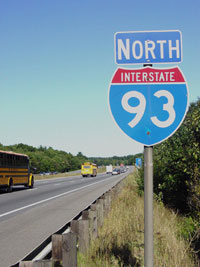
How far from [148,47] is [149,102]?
55cm

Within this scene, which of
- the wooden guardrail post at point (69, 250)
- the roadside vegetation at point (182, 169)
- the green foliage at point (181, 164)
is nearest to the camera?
the wooden guardrail post at point (69, 250)

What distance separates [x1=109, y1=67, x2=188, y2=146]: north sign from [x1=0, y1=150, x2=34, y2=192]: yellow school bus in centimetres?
2088

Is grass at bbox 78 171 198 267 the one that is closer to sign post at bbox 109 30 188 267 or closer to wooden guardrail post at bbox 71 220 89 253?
wooden guardrail post at bbox 71 220 89 253

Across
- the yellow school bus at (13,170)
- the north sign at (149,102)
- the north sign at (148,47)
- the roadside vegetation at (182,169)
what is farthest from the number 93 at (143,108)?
the yellow school bus at (13,170)

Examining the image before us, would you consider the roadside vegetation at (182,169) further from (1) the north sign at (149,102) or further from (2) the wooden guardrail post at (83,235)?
(1) the north sign at (149,102)

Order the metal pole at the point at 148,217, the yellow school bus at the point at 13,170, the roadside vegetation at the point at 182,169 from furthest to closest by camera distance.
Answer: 1. the yellow school bus at the point at 13,170
2. the roadside vegetation at the point at 182,169
3. the metal pole at the point at 148,217

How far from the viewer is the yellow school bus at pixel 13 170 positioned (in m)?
23.8

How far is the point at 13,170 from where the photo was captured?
84.8 feet

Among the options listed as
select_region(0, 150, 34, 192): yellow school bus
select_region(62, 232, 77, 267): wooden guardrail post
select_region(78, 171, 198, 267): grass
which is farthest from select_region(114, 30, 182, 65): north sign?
select_region(0, 150, 34, 192): yellow school bus

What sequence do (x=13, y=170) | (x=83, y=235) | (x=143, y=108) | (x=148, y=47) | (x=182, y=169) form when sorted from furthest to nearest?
(x=13, y=170), (x=182, y=169), (x=83, y=235), (x=148, y=47), (x=143, y=108)

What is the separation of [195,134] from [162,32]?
701 cm

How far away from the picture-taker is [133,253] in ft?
19.4

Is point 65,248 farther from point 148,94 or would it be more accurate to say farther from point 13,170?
point 13,170

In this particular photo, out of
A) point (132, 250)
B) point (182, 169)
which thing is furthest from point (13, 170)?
point (132, 250)
